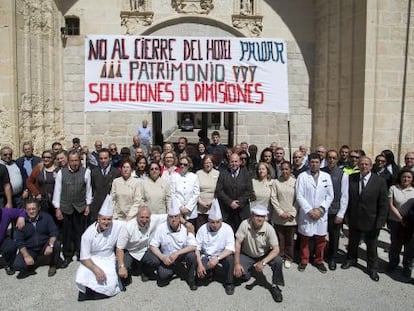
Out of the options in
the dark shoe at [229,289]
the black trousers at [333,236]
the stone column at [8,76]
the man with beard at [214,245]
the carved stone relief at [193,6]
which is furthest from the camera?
the carved stone relief at [193,6]

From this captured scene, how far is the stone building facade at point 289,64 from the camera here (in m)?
8.73

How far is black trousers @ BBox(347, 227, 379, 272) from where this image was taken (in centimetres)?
536

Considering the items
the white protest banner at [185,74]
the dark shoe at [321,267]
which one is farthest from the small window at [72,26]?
the dark shoe at [321,267]

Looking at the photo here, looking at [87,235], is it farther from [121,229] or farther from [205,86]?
[205,86]

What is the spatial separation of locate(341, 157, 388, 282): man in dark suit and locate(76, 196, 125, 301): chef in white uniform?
10.9 feet

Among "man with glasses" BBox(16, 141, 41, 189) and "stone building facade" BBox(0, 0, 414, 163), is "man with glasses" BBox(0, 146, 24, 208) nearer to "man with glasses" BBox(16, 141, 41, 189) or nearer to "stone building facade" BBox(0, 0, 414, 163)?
"man with glasses" BBox(16, 141, 41, 189)

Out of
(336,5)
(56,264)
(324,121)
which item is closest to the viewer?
(56,264)

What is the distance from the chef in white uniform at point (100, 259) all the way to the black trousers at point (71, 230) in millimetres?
996

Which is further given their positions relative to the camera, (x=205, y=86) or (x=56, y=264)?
(x=205, y=86)

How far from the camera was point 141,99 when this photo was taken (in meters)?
7.86

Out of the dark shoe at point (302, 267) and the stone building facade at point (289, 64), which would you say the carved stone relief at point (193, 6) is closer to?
the stone building facade at point (289, 64)

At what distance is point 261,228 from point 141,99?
13.3ft

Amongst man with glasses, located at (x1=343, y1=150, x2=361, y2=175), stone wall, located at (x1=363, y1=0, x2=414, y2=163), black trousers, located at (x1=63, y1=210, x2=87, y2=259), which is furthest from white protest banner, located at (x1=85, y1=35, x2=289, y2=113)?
black trousers, located at (x1=63, y1=210, x2=87, y2=259)

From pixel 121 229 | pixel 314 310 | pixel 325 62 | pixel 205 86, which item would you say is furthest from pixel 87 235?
pixel 325 62
